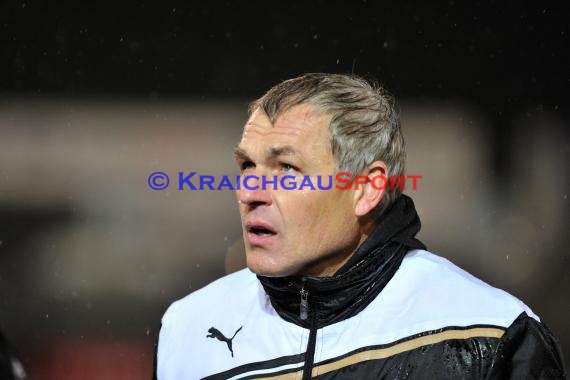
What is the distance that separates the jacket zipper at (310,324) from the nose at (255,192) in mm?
176

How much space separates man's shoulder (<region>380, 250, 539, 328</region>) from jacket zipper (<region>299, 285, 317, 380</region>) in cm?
14

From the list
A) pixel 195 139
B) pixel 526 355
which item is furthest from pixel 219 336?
pixel 195 139

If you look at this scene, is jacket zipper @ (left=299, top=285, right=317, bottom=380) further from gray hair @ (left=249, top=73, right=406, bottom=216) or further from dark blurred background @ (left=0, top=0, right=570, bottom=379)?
dark blurred background @ (left=0, top=0, right=570, bottom=379)

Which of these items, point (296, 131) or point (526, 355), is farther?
point (296, 131)

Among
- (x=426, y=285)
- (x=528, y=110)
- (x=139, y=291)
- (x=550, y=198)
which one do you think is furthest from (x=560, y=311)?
(x=426, y=285)

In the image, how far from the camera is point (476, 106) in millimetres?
3650

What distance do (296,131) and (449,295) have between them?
41 cm

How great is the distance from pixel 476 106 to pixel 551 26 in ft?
1.38

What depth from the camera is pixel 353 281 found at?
163 centimetres

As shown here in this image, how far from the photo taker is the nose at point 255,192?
166 centimetres

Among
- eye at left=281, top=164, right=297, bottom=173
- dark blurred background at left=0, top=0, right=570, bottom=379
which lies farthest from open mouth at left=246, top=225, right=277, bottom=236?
dark blurred background at left=0, top=0, right=570, bottom=379

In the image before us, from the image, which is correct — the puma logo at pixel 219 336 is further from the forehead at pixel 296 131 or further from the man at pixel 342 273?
the forehead at pixel 296 131

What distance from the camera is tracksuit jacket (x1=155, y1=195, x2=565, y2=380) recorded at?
5.05 feet

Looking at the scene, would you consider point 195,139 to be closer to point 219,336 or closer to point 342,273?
point 219,336
